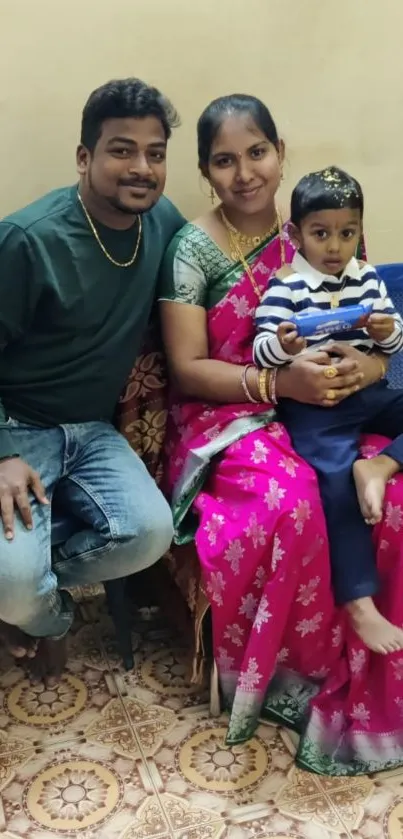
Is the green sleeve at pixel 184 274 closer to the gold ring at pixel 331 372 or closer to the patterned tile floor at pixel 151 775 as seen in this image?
the gold ring at pixel 331 372

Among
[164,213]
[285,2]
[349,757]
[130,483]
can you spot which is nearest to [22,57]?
[164,213]

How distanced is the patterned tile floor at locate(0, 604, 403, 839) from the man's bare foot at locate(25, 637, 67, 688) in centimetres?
2

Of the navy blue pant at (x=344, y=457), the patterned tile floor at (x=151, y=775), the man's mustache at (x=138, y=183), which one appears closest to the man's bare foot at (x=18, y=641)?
the patterned tile floor at (x=151, y=775)

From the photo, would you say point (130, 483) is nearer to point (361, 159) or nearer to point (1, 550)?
point (1, 550)

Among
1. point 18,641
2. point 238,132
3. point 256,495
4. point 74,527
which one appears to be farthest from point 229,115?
point 18,641

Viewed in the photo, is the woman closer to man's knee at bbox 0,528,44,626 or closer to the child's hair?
the child's hair

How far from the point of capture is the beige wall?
172 centimetres

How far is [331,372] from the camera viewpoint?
1539 mm

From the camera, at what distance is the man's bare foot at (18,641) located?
166 centimetres

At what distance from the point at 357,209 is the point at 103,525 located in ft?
2.43

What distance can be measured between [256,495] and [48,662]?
2.01 ft

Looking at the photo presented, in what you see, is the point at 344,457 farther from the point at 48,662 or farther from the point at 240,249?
the point at 48,662

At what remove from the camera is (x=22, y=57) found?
1702 millimetres

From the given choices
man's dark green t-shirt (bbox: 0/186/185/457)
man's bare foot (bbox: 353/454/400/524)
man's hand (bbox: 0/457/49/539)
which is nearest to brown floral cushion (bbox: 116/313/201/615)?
man's dark green t-shirt (bbox: 0/186/185/457)
